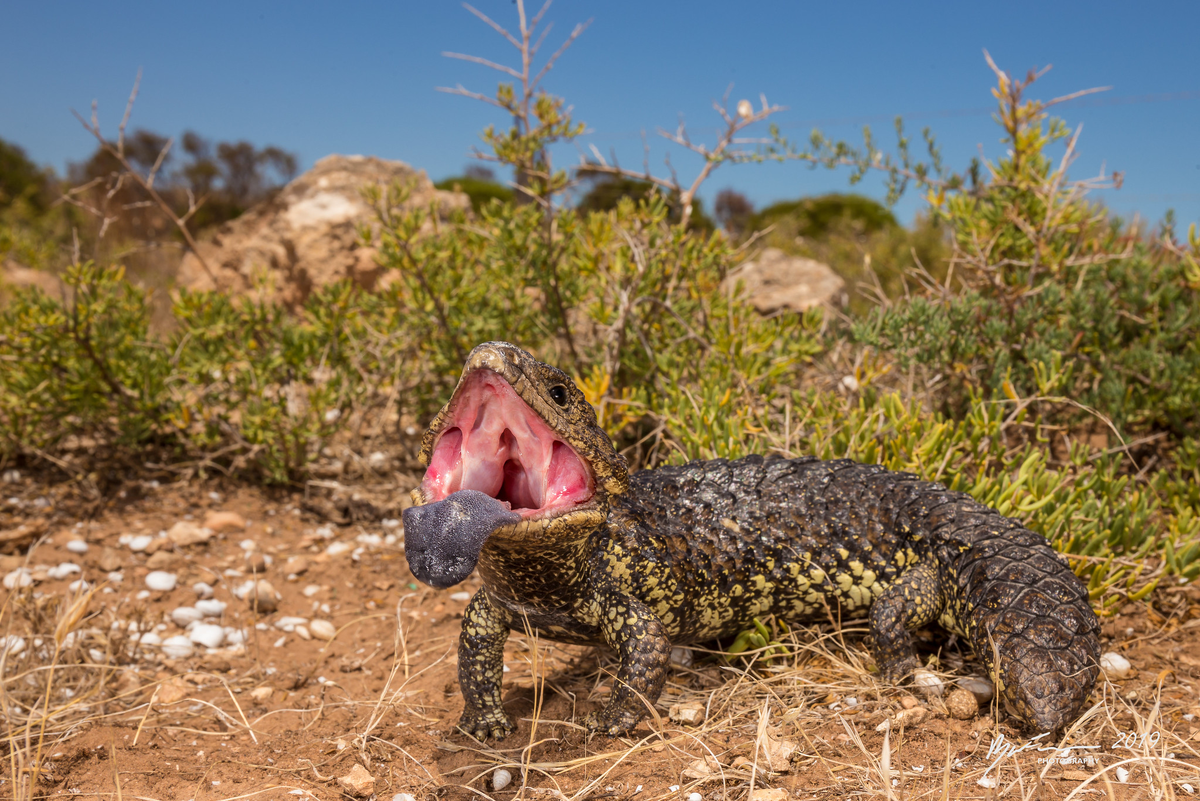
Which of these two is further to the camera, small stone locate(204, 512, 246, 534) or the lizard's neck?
small stone locate(204, 512, 246, 534)

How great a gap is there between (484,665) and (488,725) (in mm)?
211

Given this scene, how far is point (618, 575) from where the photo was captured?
2.76 m

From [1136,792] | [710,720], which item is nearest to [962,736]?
[1136,792]

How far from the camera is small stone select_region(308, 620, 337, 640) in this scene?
4016 mm

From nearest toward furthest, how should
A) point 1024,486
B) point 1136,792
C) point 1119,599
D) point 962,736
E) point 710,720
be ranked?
point 1136,792 → point 962,736 → point 710,720 → point 1119,599 → point 1024,486

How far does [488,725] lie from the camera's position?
2.83 metres

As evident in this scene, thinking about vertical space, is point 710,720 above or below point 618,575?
below

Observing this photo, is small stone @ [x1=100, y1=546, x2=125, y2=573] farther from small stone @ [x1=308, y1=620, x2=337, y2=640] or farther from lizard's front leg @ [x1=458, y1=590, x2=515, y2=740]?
lizard's front leg @ [x1=458, y1=590, x2=515, y2=740]

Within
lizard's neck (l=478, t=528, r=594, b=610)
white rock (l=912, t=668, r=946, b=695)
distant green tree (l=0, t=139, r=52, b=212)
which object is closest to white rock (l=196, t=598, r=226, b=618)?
lizard's neck (l=478, t=528, r=594, b=610)

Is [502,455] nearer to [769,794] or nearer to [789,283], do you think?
[769,794]

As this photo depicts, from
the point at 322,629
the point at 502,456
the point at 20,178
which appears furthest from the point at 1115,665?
the point at 20,178

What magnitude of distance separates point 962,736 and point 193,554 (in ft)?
13.7

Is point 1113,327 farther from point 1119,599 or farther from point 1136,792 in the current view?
point 1136,792

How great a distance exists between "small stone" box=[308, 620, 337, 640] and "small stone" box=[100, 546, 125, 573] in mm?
1346
